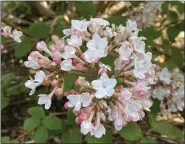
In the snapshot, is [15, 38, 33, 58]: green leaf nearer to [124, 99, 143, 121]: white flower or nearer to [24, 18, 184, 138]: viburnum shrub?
[24, 18, 184, 138]: viburnum shrub

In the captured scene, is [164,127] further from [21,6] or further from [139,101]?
[21,6]

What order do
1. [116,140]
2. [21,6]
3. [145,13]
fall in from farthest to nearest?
[21,6] < [116,140] < [145,13]

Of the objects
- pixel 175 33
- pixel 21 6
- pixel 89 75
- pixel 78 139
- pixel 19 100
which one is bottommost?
pixel 78 139

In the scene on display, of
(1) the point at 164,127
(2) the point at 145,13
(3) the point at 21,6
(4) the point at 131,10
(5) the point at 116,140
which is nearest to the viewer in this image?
(1) the point at 164,127

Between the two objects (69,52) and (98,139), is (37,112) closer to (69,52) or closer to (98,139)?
(98,139)

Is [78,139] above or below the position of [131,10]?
below

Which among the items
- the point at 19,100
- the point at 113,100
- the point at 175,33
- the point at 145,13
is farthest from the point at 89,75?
the point at 19,100
